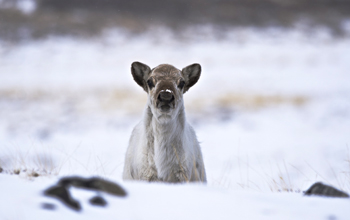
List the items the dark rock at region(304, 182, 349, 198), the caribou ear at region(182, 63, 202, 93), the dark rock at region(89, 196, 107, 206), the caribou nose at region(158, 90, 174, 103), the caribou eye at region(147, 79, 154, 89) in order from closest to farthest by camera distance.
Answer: the dark rock at region(89, 196, 107, 206) → the dark rock at region(304, 182, 349, 198) → the caribou nose at region(158, 90, 174, 103) → the caribou eye at region(147, 79, 154, 89) → the caribou ear at region(182, 63, 202, 93)

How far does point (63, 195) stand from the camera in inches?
136

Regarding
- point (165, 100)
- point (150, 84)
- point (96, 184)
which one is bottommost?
point (96, 184)

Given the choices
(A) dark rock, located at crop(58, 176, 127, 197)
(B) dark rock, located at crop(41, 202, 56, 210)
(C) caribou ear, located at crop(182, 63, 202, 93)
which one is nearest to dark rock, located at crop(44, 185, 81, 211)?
(B) dark rock, located at crop(41, 202, 56, 210)

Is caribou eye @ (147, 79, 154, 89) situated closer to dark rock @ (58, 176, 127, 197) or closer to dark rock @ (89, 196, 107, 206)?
dark rock @ (58, 176, 127, 197)

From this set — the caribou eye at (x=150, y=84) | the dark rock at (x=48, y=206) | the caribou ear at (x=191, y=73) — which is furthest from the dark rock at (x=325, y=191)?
the caribou ear at (x=191, y=73)

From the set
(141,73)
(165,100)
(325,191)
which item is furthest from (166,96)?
(325,191)

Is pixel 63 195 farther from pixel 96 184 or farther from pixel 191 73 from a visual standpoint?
pixel 191 73

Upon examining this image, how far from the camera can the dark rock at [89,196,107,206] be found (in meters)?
3.46

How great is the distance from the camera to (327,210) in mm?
3570

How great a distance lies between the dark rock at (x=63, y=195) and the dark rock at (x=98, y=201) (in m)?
0.14

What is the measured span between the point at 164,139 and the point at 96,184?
10.6ft

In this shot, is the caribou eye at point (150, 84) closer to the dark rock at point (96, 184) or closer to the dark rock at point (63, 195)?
the dark rock at point (96, 184)

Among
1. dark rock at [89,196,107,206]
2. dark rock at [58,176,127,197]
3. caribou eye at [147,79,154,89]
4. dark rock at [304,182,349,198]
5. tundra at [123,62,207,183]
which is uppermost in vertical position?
caribou eye at [147,79,154,89]

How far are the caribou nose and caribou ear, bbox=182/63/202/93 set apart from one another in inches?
49.9
